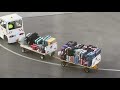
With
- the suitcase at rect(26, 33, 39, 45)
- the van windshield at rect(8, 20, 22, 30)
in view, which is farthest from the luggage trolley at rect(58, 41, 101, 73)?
the van windshield at rect(8, 20, 22, 30)

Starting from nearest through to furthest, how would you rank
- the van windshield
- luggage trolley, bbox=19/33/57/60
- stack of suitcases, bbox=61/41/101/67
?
stack of suitcases, bbox=61/41/101/67
luggage trolley, bbox=19/33/57/60
the van windshield

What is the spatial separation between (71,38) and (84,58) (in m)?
3.82

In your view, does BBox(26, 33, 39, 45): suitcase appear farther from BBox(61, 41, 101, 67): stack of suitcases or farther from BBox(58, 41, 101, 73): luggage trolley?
BBox(61, 41, 101, 67): stack of suitcases

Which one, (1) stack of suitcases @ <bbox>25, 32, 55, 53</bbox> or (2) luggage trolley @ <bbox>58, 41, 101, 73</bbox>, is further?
(1) stack of suitcases @ <bbox>25, 32, 55, 53</bbox>

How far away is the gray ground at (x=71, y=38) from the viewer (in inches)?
773

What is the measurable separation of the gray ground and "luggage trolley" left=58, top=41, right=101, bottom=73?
1.14 feet

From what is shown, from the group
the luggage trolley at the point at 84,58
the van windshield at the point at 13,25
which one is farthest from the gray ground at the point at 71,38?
the van windshield at the point at 13,25

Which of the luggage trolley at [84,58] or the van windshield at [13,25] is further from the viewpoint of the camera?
the van windshield at [13,25]

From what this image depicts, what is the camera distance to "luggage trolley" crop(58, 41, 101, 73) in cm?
1927

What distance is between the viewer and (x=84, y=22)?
25172mm

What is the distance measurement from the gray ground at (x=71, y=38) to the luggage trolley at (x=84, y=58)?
348 millimetres

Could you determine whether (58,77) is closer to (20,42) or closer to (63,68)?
(63,68)

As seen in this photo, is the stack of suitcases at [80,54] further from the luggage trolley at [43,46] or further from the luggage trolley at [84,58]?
the luggage trolley at [43,46]

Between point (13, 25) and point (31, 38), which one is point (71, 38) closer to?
point (31, 38)
